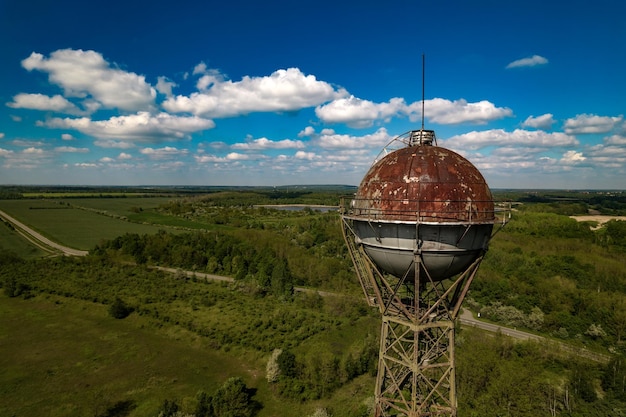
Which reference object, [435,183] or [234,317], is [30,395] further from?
[435,183]

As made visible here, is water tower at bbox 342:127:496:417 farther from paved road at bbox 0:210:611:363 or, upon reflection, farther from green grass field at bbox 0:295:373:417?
paved road at bbox 0:210:611:363

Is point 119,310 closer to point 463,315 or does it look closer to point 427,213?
point 427,213

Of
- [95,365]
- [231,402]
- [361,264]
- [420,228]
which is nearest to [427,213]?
[420,228]

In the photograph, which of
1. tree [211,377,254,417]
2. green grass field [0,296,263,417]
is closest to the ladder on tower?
tree [211,377,254,417]

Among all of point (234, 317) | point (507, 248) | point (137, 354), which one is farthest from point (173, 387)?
point (507, 248)

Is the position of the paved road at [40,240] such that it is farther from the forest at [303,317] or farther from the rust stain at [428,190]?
the rust stain at [428,190]

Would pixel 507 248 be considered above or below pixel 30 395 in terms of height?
above
